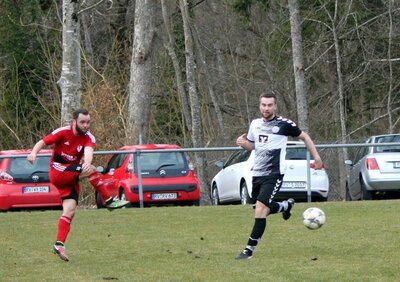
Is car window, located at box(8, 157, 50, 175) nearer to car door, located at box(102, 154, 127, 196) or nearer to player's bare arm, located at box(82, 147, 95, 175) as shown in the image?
car door, located at box(102, 154, 127, 196)

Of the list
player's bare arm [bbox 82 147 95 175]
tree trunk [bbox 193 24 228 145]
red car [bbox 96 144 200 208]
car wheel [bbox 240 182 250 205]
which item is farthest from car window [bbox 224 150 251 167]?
tree trunk [bbox 193 24 228 145]

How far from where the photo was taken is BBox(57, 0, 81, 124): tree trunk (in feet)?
93.3

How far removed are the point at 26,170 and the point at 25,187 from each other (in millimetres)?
381

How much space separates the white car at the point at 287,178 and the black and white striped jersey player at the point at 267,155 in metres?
10.3

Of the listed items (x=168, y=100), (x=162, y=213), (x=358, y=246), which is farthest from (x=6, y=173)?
(x=168, y=100)

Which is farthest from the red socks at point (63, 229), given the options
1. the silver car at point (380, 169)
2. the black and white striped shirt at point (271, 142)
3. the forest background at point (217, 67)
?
the forest background at point (217, 67)

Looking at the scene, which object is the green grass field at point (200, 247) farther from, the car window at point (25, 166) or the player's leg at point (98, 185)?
the car window at point (25, 166)

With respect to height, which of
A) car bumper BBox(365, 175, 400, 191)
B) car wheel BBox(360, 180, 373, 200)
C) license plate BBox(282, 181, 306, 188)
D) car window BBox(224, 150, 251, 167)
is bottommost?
car wheel BBox(360, 180, 373, 200)

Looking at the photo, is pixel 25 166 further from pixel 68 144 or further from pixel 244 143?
pixel 244 143

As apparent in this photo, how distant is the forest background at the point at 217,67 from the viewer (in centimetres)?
3712

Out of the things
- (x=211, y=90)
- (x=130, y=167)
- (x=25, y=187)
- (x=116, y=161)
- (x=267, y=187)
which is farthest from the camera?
(x=211, y=90)

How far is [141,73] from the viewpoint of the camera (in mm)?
31531

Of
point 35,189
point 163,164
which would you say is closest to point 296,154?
point 163,164

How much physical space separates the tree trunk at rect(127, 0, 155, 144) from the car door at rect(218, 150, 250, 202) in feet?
15.9
